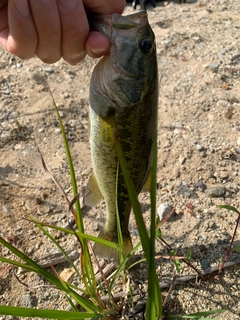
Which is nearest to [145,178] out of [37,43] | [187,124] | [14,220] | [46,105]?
[37,43]

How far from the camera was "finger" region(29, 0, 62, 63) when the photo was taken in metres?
1.42

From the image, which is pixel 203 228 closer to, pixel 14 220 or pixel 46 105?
pixel 14 220

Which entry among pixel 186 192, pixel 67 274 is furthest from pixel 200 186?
pixel 67 274

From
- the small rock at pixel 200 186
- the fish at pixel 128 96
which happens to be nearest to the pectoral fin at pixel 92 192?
the fish at pixel 128 96

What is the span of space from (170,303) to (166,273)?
0.56 ft

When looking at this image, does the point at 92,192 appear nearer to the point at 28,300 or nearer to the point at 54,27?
the point at 28,300

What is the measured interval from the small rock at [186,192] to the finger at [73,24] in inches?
49.9

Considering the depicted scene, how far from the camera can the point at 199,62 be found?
3693 mm

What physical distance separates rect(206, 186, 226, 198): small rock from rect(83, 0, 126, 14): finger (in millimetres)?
1351

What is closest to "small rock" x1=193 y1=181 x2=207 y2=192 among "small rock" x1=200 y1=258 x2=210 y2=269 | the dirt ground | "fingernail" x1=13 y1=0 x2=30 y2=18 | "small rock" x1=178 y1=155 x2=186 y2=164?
the dirt ground

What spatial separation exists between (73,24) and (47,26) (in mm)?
99

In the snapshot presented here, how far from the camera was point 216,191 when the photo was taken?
2479 millimetres

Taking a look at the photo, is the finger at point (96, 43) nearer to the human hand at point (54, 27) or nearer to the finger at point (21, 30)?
the human hand at point (54, 27)

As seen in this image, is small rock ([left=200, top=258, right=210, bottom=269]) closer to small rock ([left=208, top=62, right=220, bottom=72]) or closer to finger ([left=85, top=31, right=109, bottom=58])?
finger ([left=85, top=31, right=109, bottom=58])
